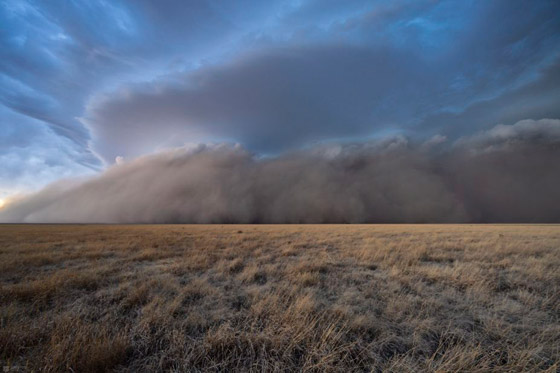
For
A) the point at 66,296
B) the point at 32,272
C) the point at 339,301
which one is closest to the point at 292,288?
the point at 339,301

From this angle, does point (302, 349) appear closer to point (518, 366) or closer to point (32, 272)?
point (518, 366)

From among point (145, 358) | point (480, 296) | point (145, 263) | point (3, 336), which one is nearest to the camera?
point (145, 358)

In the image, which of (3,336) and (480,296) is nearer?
(3,336)

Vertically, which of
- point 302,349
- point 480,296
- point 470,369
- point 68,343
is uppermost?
point 68,343

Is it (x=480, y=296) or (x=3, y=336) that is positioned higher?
(x=3, y=336)

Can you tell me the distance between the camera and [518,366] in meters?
3.10

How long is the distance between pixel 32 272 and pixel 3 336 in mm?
7485

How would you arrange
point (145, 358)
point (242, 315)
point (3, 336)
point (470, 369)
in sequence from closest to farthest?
point (470, 369)
point (145, 358)
point (3, 336)
point (242, 315)

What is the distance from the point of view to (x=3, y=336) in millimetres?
3459

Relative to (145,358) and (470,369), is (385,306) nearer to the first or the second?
(470,369)

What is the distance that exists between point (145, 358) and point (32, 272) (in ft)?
31.8

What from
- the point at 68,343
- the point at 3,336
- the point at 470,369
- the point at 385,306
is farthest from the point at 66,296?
the point at 470,369

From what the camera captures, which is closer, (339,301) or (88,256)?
(339,301)

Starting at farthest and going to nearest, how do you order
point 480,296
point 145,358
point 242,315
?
point 480,296 → point 242,315 → point 145,358
